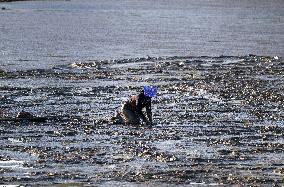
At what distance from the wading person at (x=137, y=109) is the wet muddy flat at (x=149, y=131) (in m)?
0.35

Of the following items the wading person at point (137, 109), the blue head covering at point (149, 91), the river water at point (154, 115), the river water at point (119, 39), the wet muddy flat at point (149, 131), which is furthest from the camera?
the river water at point (119, 39)

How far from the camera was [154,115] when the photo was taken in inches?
1078

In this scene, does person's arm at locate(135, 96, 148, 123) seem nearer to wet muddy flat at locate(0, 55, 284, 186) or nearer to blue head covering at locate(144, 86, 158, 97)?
blue head covering at locate(144, 86, 158, 97)

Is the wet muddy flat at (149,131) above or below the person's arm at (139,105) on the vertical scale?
below

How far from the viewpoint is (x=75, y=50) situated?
57156 mm

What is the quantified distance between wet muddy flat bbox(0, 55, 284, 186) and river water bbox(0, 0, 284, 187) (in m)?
0.03

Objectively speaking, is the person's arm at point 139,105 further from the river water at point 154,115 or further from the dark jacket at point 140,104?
the river water at point 154,115

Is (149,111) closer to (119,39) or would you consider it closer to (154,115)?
(154,115)

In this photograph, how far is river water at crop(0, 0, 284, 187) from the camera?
61.4ft

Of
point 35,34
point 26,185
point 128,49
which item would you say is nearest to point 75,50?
point 128,49

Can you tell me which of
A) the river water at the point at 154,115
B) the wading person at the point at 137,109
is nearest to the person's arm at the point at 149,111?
the wading person at the point at 137,109

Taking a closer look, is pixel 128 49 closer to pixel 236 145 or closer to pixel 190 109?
pixel 190 109

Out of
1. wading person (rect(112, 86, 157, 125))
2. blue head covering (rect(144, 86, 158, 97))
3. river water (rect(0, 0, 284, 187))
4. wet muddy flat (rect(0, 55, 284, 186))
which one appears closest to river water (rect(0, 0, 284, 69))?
river water (rect(0, 0, 284, 187))

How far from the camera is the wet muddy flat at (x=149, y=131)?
1848cm
